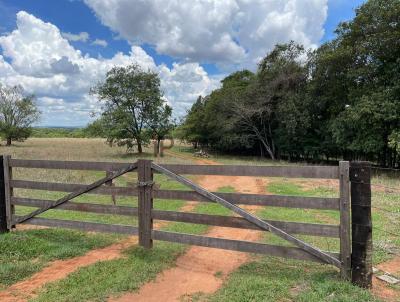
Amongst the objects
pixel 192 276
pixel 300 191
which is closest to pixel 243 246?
pixel 192 276

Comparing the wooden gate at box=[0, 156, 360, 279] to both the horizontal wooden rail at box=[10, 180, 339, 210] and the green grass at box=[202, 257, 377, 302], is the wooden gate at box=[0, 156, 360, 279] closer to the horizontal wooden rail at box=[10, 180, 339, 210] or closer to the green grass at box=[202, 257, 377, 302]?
the horizontal wooden rail at box=[10, 180, 339, 210]

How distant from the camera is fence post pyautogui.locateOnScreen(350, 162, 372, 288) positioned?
4.58 m

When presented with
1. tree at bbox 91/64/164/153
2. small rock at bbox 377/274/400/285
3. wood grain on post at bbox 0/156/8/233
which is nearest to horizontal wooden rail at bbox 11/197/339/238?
wood grain on post at bbox 0/156/8/233

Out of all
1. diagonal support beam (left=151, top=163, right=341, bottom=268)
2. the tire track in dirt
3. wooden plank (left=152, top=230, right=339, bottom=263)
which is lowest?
the tire track in dirt

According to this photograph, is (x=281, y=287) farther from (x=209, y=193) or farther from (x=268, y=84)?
(x=268, y=84)

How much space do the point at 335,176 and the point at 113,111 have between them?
A: 32.4 metres

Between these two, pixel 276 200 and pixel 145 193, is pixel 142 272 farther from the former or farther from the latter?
pixel 276 200

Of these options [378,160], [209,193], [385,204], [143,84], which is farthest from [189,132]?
[209,193]

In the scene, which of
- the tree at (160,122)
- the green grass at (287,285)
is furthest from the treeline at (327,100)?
the green grass at (287,285)

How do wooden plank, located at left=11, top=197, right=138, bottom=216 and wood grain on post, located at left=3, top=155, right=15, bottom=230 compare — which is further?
wood grain on post, located at left=3, top=155, right=15, bottom=230

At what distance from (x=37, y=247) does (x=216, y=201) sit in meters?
3.61

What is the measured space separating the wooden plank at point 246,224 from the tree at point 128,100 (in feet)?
96.2

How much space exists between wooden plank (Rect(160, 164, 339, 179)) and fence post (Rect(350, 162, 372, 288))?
28cm

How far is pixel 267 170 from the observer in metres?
5.17
